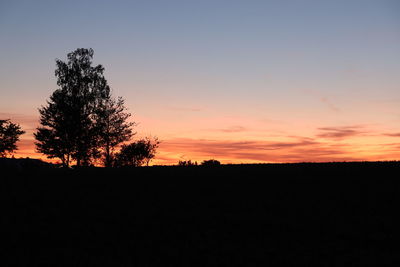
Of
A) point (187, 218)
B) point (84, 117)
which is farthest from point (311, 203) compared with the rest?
point (84, 117)

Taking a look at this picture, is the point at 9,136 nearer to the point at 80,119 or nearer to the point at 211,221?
the point at 80,119

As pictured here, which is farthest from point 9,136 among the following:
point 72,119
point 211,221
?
point 211,221

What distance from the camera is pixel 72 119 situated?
2272 inches

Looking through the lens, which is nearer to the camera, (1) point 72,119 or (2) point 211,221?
(2) point 211,221

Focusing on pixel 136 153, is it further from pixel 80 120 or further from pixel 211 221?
pixel 211 221

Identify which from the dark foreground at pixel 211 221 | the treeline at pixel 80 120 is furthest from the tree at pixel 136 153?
the dark foreground at pixel 211 221

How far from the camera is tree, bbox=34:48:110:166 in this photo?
57.4 metres

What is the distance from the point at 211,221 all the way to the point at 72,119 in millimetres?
45188

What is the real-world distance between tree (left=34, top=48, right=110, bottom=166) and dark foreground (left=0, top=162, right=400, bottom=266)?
2929 centimetres

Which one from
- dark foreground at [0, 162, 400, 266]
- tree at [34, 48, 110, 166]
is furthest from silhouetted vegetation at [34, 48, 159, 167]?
dark foreground at [0, 162, 400, 266]

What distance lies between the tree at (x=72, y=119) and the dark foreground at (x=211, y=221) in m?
29.3

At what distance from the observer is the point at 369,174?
27016 millimetres

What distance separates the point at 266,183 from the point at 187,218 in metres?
10.2

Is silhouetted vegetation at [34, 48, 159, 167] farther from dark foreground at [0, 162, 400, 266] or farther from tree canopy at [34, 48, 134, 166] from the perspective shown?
dark foreground at [0, 162, 400, 266]
